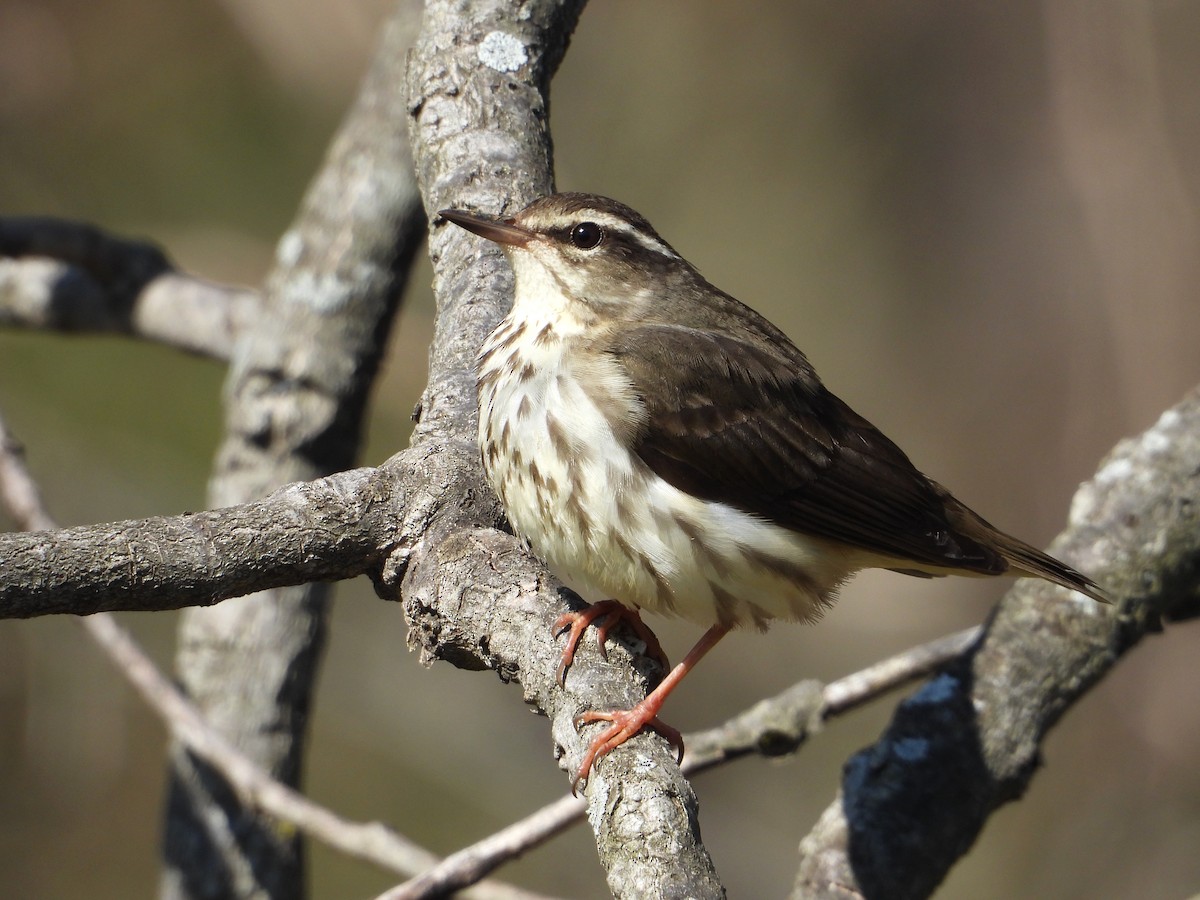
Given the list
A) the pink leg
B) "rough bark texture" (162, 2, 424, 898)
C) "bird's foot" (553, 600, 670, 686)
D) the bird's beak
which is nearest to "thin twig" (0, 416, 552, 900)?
"rough bark texture" (162, 2, 424, 898)

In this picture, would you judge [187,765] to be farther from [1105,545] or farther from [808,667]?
[808,667]

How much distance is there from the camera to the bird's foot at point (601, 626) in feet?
9.73

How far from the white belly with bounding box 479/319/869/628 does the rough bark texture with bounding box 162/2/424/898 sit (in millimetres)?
1561

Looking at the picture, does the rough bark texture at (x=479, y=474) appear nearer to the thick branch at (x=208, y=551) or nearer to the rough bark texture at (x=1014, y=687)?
the thick branch at (x=208, y=551)

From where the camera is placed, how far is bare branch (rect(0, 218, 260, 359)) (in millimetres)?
5797

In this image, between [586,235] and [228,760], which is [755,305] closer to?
[586,235]

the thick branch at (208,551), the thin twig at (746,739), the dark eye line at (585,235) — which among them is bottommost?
the thin twig at (746,739)

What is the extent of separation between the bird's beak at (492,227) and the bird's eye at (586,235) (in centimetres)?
21

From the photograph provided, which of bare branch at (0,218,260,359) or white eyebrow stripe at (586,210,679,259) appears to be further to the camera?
bare branch at (0,218,260,359)

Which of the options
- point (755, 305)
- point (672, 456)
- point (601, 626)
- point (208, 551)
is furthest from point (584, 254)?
point (755, 305)

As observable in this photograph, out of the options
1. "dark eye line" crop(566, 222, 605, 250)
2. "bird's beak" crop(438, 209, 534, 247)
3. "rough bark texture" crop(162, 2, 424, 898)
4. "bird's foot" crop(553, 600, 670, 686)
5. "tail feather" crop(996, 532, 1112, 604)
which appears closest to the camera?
"bird's foot" crop(553, 600, 670, 686)

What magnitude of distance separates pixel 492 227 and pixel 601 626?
4.21ft

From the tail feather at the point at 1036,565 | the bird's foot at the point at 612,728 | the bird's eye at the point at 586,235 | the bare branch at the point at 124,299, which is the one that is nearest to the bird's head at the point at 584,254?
the bird's eye at the point at 586,235

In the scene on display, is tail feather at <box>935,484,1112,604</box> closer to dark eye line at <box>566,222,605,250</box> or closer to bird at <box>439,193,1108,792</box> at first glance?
bird at <box>439,193,1108,792</box>
